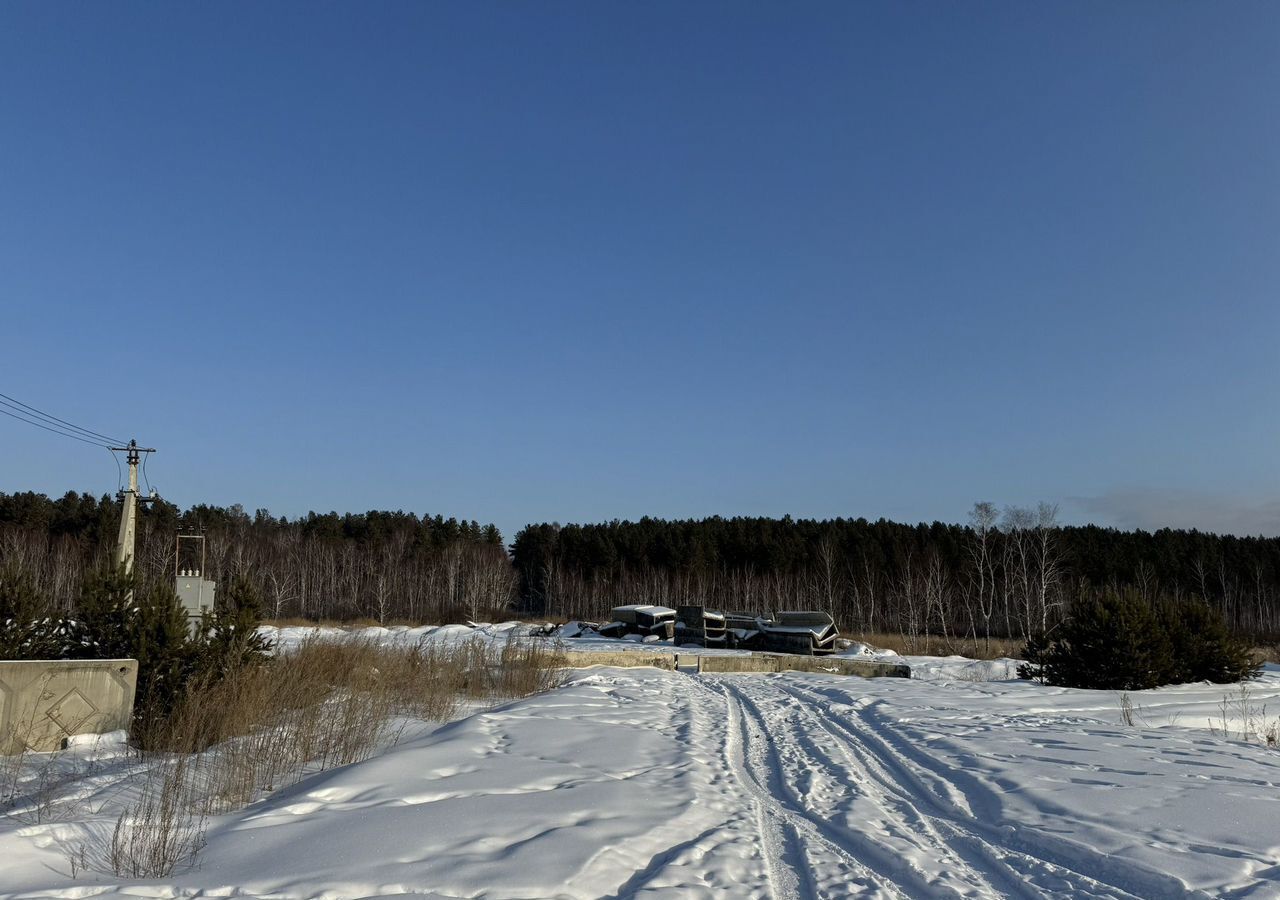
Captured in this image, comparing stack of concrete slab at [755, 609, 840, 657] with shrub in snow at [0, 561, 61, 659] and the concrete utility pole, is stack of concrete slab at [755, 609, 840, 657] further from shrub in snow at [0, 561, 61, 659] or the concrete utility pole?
shrub in snow at [0, 561, 61, 659]

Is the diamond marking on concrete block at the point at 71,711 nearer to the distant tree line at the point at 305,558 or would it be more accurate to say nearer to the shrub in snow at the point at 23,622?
the shrub in snow at the point at 23,622

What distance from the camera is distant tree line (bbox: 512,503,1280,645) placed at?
222ft

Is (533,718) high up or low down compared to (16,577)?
down

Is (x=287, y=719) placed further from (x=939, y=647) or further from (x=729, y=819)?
(x=939, y=647)

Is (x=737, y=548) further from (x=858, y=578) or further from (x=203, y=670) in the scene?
(x=203, y=670)

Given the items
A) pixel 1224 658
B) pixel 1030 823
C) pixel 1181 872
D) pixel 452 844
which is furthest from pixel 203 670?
pixel 1224 658

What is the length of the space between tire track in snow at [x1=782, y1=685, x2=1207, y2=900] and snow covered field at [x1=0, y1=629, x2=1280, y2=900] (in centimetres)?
2

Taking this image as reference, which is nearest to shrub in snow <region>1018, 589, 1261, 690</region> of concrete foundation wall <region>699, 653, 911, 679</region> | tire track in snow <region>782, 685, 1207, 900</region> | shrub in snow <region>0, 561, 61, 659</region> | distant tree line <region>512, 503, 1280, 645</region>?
concrete foundation wall <region>699, 653, 911, 679</region>

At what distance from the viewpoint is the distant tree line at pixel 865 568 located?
67.7 m

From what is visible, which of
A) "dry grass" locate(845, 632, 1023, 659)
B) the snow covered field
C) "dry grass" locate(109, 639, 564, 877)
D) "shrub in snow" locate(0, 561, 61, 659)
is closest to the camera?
the snow covered field

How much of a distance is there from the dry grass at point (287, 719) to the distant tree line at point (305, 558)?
51.9 metres

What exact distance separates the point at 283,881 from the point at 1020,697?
13.5m

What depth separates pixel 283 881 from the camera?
430 centimetres

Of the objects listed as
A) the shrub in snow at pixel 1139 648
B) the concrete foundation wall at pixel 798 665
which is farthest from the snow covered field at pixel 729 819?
the concrete foundation wall at pixel 798 665
